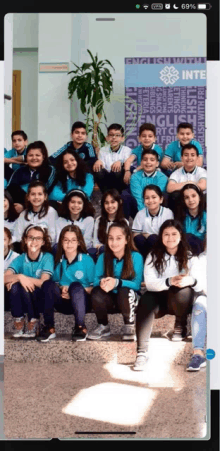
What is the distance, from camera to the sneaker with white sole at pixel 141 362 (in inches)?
68.0

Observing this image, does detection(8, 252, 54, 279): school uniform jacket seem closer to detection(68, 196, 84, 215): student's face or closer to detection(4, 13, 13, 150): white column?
detection(68, 196, 84, 215): student's face

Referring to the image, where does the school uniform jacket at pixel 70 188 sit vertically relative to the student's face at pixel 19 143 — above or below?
below

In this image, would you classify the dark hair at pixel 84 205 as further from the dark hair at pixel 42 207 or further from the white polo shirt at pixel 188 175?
the white polo shirt at pixel 188 175

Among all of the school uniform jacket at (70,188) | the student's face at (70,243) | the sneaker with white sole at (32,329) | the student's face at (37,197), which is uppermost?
the school uniform jacket at (70,188)

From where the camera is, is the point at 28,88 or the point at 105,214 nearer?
the point at 28,88

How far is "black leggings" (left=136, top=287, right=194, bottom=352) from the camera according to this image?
1.72 metres

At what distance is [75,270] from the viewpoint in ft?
6.89

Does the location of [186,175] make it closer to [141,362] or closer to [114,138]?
[114,138]

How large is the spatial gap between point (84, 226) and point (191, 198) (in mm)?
478

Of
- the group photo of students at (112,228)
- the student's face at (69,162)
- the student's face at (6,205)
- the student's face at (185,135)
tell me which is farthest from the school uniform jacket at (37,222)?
the student's face at (185,135)

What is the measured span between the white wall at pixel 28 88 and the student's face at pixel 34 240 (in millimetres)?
392

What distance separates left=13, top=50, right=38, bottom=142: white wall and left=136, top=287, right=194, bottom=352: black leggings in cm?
59

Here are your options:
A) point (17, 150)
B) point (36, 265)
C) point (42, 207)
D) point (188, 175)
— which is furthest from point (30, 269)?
point (188, 175)
